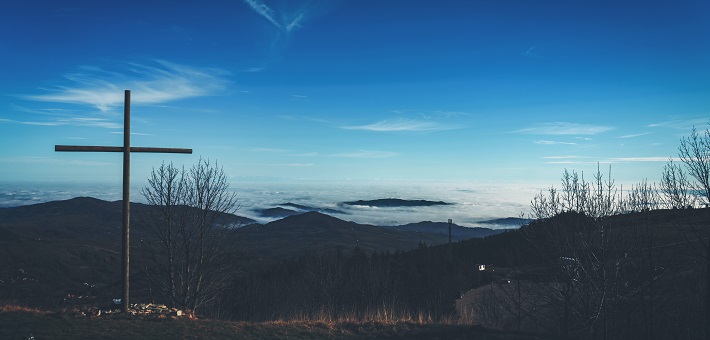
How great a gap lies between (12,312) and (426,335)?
1066cm

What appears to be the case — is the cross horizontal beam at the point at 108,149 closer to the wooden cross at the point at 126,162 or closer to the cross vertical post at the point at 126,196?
the wooden cross at the point at 126,162

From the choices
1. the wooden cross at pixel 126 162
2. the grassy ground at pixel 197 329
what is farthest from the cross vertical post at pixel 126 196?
the grassy ground at pixel 197 329

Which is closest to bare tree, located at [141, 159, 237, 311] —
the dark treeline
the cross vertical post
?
the cross vertical post

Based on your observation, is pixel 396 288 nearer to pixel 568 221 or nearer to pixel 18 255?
pixel 568 221

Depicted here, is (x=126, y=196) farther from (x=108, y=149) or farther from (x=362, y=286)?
(x=362, y=286)

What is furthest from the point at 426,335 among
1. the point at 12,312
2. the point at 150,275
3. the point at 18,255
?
the point at 18,255

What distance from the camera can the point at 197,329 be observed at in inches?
440

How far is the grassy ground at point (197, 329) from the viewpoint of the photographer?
10.1 meters

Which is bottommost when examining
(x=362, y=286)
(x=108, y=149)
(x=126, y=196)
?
(x=362, y=286)

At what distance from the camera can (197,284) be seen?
72.4 feet

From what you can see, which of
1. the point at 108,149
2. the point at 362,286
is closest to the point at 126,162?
the point at 108,149

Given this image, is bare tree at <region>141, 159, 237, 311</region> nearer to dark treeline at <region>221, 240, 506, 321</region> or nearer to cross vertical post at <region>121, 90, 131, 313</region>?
cross vertical post at <region>121, 90, 131, 313</region>

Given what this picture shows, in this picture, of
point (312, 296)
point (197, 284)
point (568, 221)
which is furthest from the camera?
point (312, 296)

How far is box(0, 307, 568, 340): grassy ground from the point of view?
399 inches
